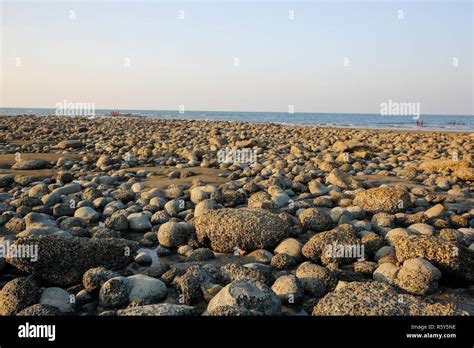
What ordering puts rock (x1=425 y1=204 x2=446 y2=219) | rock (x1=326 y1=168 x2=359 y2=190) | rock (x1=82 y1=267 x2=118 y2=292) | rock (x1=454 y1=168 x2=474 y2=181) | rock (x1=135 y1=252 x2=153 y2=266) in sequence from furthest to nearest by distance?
rock (x1=454 y1=168 x2=474 y2=181)
rock (x1=326 y1=168 x2=359 y2=190)
rock (x1=425 y1=204 x2=446 y2=219)
rock (x1=135 y1=252 x2=153 y2=266)
rock (x1=82 y1=267 x2=118 y2=292)

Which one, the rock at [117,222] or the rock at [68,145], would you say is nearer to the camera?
the rock at [117,222]

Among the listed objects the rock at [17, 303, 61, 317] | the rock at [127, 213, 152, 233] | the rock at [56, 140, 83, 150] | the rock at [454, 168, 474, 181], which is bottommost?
the rock at [17, 303, 61, 317]

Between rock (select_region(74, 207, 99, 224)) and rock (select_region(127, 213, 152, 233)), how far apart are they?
0.48 m

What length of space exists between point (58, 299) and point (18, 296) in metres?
0.26

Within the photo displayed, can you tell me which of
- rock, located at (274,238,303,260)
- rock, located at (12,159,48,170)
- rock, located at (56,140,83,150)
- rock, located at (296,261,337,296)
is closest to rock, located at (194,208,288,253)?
rock, located at (274,238,303,260)

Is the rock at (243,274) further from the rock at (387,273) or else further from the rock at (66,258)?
the rock at (66,258)

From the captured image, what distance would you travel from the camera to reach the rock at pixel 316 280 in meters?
2.84

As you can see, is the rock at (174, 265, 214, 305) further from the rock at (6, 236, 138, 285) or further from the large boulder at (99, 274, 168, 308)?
the rock at (6, 236, 138, 285)

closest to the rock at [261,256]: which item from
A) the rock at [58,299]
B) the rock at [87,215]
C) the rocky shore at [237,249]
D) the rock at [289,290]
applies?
the rocky shore at [237,249]

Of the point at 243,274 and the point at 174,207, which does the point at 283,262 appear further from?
the point at 174,207

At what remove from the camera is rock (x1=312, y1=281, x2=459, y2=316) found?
236cm

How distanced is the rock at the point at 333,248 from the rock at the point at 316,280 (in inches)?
16.3

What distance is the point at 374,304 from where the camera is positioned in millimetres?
2412
